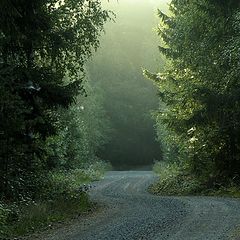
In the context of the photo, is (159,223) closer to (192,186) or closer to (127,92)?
(192,186)

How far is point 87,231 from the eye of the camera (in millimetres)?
10930

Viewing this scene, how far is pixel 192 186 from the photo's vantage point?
22562 millimetres

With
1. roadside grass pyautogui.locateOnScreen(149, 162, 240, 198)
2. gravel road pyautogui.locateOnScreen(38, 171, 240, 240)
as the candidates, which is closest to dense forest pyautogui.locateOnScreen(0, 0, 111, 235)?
gravel road pyautogui.locateOnScreen(38, 171, 240, 240)

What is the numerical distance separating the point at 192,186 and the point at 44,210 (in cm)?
1135

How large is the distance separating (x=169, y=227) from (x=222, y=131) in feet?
34.1

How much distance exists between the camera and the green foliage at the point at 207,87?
18391mm

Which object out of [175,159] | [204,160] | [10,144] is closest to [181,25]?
[204,160]

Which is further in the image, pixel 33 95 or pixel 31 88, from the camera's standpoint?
pixel 33 95

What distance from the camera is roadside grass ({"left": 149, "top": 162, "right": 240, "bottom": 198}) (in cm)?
2042

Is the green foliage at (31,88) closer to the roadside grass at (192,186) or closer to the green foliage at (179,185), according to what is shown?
the roadside grass at (192,186)

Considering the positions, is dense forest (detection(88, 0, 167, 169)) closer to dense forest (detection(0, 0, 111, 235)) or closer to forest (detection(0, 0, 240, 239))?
forest (detection(0, 0, 240, 239))

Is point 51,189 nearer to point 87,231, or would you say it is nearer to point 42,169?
point 42,169

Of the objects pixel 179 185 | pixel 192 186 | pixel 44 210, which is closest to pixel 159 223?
pixel 44 210

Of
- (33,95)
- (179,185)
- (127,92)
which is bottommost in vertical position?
(179,185)
